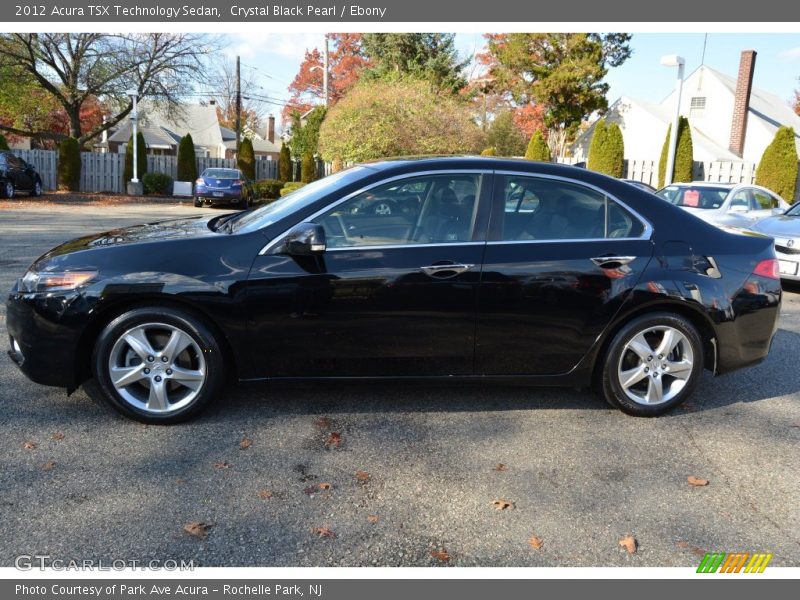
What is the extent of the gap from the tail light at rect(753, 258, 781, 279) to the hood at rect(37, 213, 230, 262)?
3.73 metres

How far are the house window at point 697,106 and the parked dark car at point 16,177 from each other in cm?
3461

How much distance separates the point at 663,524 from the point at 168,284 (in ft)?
9.86

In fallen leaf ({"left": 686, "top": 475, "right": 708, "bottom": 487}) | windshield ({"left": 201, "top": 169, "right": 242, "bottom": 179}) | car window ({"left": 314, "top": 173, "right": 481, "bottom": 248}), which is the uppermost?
windshield ({"left": 201, "top": 169, "right": 242, "bottom": 179})

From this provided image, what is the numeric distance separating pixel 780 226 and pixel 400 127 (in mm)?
16376

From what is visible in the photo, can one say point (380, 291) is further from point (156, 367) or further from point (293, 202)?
point (156, 367)

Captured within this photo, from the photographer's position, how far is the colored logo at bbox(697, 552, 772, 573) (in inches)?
114

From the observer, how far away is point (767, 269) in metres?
4.68

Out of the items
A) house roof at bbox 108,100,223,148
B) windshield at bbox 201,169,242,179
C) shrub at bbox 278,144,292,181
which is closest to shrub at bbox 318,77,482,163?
windshield at bbox 201,169,242,179

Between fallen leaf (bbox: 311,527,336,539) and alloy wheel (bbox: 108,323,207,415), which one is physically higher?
alloy wheel (bbox: 108,323,207,415)

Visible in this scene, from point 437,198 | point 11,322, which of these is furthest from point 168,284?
point 437,198

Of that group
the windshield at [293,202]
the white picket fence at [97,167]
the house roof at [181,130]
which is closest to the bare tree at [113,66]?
the white picket fence at [97,167]

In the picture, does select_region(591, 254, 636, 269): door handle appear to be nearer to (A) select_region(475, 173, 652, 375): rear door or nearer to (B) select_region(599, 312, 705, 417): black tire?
(A) select_region(475, 173, 652, 375): rear door

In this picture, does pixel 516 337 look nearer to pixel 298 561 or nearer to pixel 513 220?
pixel 513 220

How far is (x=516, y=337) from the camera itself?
425 centimetres
